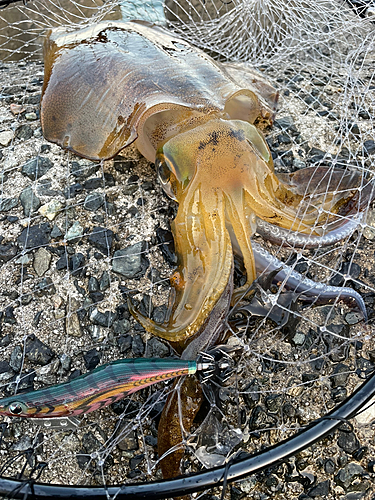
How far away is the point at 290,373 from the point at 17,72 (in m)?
3.58

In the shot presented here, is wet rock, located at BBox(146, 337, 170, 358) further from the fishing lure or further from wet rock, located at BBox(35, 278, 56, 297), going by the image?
wet rock, located at BBox(35, 278, 56, 297)

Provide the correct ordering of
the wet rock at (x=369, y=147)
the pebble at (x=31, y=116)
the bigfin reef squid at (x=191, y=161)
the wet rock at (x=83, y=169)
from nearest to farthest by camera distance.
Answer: the bigfin reef squid at (x=191, y=161)
the wet rock at (x=83, y=169)
the wet rock at (x=369, y=147)
the pebble at (x=31, y=116)

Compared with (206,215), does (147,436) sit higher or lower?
lower

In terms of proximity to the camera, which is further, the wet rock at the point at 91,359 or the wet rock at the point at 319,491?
the wet rock at the point at 91,359

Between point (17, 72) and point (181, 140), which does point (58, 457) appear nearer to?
point (181, 140)

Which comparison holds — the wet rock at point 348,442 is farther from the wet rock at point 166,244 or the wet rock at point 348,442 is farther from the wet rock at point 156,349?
the wet rock at point 166,244

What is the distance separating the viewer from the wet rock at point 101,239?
2750mm

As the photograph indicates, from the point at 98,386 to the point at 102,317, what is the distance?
25.1 inches

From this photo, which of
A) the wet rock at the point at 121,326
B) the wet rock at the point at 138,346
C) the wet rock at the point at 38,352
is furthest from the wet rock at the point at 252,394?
the wet rock at the point at 38,352

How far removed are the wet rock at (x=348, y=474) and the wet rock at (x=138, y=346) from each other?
3.86 ft

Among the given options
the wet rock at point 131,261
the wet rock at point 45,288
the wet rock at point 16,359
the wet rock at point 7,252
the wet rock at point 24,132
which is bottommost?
the wet rock at point 16,359

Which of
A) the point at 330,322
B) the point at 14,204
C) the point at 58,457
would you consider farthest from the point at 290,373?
the point at 14,204

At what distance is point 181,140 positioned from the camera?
2.35m

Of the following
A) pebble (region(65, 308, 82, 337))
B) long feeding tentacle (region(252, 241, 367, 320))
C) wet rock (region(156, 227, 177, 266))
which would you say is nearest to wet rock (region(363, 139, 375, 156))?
long feeding tentacle (region(252, 241, 367, 320))
